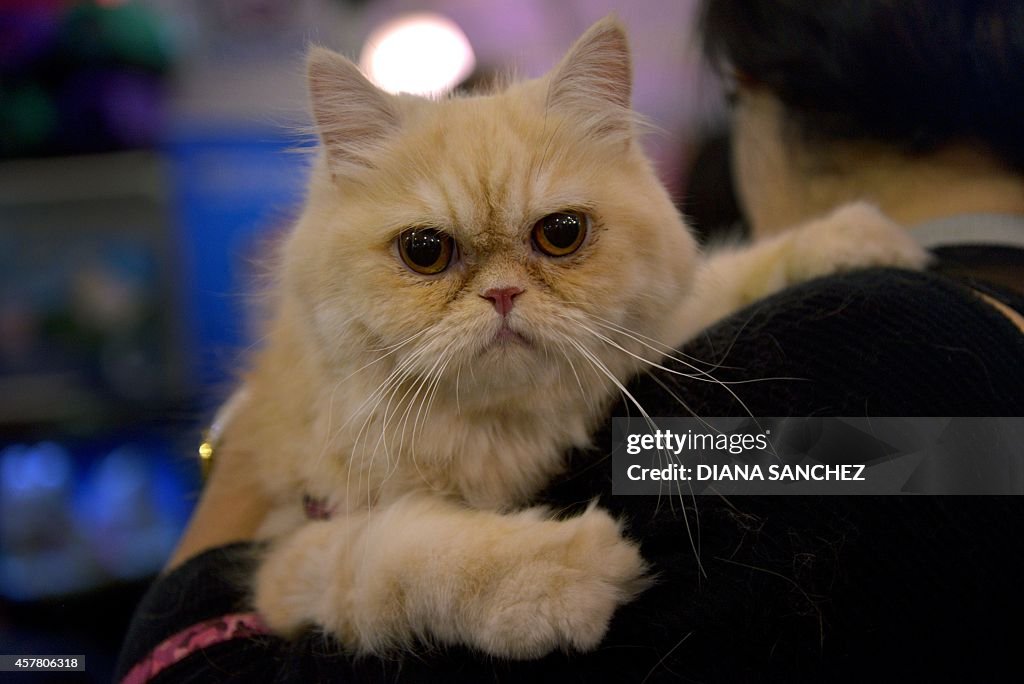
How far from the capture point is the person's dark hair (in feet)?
2.70

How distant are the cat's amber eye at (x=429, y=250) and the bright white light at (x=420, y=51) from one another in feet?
1.96

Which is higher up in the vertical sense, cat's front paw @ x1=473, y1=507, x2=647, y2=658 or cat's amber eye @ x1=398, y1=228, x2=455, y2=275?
cat's amber eye @ x1=398, y1=228, x2=455, y2=275

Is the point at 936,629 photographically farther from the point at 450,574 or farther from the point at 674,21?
the point at 674,21

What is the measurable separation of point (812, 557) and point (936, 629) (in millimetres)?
129

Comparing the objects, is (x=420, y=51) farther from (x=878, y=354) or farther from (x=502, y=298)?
(x=878, y=354)

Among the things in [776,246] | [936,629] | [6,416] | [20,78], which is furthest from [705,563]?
[20,78]

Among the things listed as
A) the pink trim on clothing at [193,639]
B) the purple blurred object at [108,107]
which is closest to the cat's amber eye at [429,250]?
the pink trim on clothing at [193,639]

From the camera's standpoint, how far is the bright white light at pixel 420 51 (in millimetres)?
1311

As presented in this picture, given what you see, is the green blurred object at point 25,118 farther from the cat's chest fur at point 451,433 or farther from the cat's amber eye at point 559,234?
the cat's amber eye at point 559,234

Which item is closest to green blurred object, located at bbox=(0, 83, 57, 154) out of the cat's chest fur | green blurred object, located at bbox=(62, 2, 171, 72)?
green blurred object, located at bbox=(62, 2, 171, 72)

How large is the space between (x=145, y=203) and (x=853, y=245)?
153cm

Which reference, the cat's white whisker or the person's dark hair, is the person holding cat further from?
the person's dark hair

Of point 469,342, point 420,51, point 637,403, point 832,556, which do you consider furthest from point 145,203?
point 832,556

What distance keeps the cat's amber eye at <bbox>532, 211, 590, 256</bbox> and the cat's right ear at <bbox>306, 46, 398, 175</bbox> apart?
24 cm
